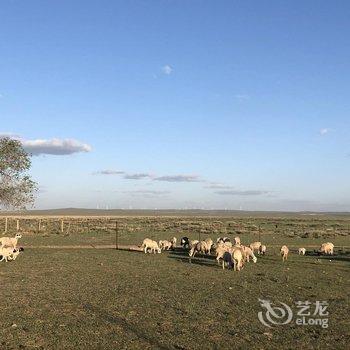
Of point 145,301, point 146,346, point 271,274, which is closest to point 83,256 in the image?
point 271,274

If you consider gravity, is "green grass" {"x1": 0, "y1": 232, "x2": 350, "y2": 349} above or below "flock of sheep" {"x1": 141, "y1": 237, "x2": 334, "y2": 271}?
below

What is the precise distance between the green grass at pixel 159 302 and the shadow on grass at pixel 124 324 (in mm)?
27

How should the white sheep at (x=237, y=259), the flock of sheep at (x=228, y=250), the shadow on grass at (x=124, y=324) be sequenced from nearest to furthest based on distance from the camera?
the shadow on grass at (x=124, y=324) → the white sheep at (x=237, y=259) → the flock of sheep at (x=228, y=250)

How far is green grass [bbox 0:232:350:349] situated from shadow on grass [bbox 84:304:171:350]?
0.09ft

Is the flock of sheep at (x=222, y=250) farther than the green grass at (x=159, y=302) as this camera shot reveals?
Yes

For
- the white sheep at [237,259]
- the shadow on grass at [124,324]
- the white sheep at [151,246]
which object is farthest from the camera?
the white sheep at [151,246]

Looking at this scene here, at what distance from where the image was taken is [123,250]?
35.2 meters

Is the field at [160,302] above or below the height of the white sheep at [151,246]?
below

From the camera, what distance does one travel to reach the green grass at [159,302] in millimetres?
11594

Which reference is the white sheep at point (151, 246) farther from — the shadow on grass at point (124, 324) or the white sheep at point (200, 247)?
the shadow on grass at point (124, 324)

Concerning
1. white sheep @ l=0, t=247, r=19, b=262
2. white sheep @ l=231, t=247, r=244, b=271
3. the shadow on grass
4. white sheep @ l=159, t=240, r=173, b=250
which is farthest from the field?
white sheep @ l=159, t=240, r=173, b=250

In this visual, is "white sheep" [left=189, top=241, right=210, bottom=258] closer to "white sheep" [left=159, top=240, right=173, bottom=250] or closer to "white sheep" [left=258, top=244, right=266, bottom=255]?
"white sheep" [left=258, top=244, right=266, bottom=255]

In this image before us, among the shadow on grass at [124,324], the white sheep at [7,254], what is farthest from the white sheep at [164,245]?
the shadow on grass at [124,324]

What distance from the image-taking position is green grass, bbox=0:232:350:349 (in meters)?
11.6
